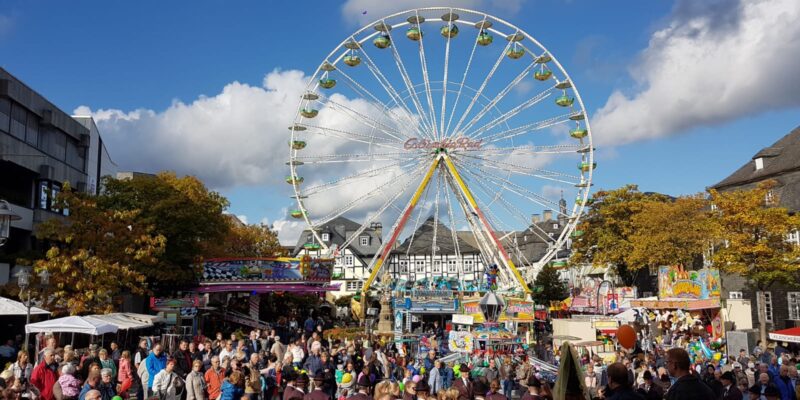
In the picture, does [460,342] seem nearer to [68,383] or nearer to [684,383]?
[68,383]

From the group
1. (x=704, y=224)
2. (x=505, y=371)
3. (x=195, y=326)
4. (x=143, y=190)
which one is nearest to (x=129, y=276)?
(x=195, y=326)

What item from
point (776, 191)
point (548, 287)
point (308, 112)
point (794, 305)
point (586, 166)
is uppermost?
point (308, 112)

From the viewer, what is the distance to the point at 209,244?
47.6 meters

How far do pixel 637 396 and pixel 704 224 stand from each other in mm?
35943

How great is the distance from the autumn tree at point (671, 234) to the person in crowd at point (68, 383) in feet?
134

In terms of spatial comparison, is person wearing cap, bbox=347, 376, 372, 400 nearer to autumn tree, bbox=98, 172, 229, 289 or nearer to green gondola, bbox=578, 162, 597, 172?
autumn tree, bbox=98, 172, 229, 289

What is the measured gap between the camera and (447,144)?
121ft

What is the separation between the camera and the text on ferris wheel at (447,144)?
120ft

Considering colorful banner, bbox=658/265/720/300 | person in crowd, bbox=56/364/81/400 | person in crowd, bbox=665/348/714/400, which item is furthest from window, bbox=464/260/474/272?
person in crowd, bbox=665/348/714/400

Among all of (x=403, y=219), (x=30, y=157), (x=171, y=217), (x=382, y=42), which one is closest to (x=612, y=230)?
(x=403, y=219)

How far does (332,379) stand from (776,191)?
36.3 m

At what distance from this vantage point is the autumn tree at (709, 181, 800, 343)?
34438 mm

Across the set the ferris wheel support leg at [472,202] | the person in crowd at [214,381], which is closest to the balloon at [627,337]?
the person in crowd at [214,381]

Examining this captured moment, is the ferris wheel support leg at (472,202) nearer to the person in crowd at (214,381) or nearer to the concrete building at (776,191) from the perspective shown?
the concrete building at (776,191)
